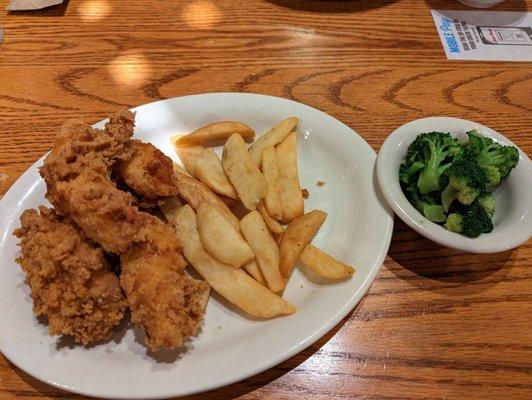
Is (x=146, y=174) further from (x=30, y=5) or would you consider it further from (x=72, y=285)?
(x=30, y=5)

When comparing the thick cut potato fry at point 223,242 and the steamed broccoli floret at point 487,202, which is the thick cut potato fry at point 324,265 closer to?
the thick cut potato fry at point 223,242

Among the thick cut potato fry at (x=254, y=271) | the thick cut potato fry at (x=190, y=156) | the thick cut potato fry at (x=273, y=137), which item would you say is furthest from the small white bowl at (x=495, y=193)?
the thick cut potato fry at (x=190, y=156)

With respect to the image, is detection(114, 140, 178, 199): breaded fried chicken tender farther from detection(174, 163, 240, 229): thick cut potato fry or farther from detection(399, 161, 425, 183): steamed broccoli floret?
detection(399, 161, 425, 183): steamed broccoli floret

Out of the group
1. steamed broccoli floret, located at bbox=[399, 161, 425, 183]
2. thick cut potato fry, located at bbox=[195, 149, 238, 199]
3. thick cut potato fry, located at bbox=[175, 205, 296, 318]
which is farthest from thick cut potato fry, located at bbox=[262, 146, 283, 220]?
steamed broccoli floret, located at bbox=[399, 161, 425, 183]

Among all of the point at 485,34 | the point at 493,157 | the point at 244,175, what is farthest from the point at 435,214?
the point at 485,34

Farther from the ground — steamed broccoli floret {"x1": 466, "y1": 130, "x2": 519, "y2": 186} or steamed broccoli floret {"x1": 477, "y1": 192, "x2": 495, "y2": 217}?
steamed broccoli floret {"x1": 466, "y1": 130, "x2": 519, "y2": 186}

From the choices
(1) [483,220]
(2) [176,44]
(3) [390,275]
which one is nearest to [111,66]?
(2) [176,44]

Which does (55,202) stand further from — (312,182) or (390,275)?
(390,275)
